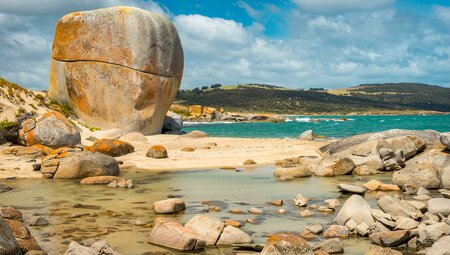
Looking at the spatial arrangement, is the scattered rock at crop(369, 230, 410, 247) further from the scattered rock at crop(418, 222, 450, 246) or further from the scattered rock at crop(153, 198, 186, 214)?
the scattered rock at crop(153, 198, 186, 214)

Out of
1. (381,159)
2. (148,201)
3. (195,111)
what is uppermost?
(195,111)

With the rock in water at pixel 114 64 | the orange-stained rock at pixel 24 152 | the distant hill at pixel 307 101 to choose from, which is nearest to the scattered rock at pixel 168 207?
the orange-stained rock at pixel 24 152

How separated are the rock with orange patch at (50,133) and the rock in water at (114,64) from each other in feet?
32.9

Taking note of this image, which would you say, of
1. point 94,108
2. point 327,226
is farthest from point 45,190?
point 94,108

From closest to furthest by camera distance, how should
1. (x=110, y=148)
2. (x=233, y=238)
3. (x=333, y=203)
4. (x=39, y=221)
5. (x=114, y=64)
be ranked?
(x=233, y=238), (x=39, y=221), (x=333, y=203), (x=110, y=148), (x=114, y=64)

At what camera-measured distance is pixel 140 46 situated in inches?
1385

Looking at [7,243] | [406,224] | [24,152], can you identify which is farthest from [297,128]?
[7,243]

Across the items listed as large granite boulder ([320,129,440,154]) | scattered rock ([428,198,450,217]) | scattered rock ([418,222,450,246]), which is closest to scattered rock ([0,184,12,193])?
scattered rock ([418,222,450,246])

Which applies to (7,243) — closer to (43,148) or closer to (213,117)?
(43,148)

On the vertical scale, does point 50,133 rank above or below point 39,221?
above

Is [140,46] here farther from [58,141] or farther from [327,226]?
[327,226]

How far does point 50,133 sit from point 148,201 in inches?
498

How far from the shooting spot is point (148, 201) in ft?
46.0

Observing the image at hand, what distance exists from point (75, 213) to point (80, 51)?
25.3 metres
